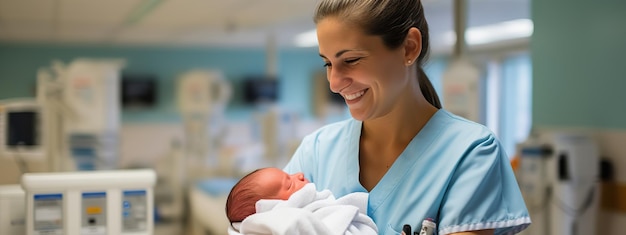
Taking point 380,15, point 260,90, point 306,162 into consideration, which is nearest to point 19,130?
point 306,162

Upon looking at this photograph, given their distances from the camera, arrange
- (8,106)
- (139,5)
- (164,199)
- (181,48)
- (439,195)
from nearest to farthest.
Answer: (439,195), (8,106), (139,5), (164,199), (181,48)

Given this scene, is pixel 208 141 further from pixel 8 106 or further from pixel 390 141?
pixel 390 141

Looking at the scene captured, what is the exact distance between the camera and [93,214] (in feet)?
5.52

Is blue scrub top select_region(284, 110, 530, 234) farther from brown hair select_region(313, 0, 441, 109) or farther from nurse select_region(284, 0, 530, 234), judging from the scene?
brown hair select_region(313, 0, 441, 109)

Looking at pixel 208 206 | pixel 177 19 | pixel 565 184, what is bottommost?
pixel 208 206

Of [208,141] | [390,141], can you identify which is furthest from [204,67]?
[390,141]

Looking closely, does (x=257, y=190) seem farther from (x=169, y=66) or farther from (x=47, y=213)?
(x=169, y=66)

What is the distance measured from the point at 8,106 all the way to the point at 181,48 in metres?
6.06

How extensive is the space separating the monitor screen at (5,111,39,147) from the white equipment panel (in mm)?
420

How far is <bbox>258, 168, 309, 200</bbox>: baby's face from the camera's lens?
1.17 meters

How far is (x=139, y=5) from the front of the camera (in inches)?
195

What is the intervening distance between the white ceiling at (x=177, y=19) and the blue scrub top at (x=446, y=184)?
3.06 m

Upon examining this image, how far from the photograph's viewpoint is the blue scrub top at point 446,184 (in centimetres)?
102

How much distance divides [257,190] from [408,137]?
1.03 feet
